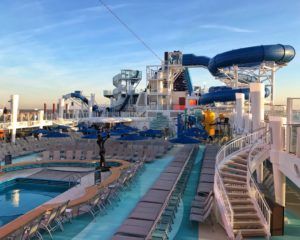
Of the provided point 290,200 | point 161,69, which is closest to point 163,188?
point 290,200

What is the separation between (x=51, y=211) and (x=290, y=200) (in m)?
8.50

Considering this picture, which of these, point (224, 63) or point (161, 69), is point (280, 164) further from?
point (161, 69)

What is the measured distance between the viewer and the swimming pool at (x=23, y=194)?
894 centimetres

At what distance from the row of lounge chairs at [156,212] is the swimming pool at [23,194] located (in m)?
3.63

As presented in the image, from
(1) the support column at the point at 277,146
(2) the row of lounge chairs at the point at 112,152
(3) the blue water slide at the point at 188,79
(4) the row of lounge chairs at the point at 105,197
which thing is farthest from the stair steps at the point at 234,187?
(3) the blue water slide at the point at 188,79

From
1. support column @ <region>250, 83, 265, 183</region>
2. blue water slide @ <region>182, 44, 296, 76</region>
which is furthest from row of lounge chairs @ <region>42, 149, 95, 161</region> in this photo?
blue water slide @ <region>182, 44, 296, 76</region>

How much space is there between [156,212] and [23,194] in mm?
5730

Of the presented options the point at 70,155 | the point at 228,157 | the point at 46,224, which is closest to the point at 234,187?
the point at 228,157

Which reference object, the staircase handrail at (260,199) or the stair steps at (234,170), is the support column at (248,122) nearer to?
the staircase handrail at (260,199)

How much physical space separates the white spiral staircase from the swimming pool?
5.53m

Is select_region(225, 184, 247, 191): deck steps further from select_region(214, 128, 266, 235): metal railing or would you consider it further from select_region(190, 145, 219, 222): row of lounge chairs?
select_region(214, 128, 266, 235): metal railing

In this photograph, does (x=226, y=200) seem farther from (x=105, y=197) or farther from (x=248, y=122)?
(x=248, y=122)

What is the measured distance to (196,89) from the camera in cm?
4353

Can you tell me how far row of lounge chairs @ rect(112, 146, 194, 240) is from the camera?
6.07 m
